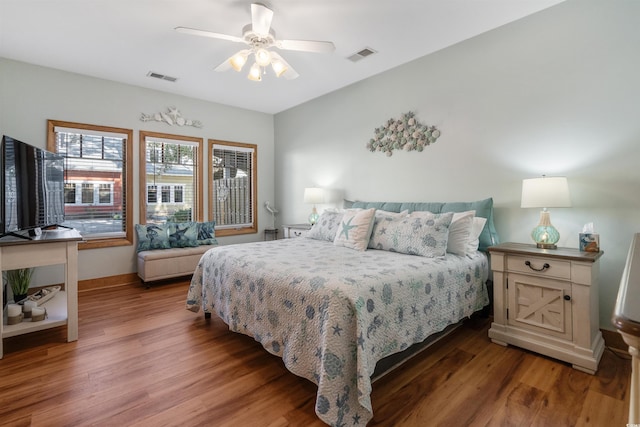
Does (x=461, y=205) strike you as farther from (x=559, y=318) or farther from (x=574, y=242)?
(x=559, y=318)

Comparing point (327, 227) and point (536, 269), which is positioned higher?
point (327, 227)

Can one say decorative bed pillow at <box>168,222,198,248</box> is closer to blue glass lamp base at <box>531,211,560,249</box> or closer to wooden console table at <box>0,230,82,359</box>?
wooden console table at <box>0,230,82,359</box>

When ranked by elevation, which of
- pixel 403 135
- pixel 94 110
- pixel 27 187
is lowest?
pixel 27 187

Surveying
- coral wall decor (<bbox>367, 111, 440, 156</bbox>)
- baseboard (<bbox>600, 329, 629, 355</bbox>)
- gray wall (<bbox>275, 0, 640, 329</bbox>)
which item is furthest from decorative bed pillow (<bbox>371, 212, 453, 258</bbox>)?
baseboard (<bbox>600, 329, 629, 355</bbox>)

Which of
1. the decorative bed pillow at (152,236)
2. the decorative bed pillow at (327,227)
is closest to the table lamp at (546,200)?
the decorative bed pillow at (327,227)

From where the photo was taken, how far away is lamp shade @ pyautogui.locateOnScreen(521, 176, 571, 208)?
2.19m

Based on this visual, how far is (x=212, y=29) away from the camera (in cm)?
276

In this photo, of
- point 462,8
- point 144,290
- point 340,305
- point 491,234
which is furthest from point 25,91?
point 491,234

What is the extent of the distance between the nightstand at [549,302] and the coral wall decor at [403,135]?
4.80 ft

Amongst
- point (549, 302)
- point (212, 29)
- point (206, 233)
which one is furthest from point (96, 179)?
point (549, 302)

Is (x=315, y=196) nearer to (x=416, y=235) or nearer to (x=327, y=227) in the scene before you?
(x=327, y=227)

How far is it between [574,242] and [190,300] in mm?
3297

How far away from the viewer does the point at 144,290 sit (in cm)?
383

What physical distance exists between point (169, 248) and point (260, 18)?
10.5ft
